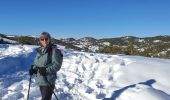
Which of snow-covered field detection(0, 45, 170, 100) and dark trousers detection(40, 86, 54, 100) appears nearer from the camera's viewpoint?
dark trousers detection(40, 86, 54, 100)

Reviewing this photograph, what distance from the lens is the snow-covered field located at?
9859 millimetres

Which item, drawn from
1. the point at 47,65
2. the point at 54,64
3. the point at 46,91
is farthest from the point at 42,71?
the point at 46,91

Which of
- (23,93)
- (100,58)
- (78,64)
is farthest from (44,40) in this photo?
(100,58)

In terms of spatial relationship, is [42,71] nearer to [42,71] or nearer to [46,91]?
[42,71]

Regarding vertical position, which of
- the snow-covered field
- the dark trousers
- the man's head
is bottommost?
the snow-covered field

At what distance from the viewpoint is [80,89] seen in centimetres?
1106

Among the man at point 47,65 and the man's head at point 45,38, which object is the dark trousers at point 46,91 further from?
the man's head at point 45,38

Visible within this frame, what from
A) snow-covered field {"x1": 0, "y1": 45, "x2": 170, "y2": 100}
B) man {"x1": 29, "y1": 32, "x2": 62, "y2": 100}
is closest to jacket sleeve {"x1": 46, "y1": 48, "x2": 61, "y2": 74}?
man {"x1": 29, "y1": 32, "x2": 62, "y2": 100}

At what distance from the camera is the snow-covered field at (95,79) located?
986 centimetres

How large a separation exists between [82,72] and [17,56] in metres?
3.22

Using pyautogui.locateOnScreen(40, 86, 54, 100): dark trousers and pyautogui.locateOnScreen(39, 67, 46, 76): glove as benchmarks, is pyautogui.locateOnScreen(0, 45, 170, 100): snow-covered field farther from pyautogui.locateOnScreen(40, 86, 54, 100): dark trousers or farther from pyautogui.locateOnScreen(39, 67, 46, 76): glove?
pyautogui.locateOnScreen(39, 67, 46, 76): glove

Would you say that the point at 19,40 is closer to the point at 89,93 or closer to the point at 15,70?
the point at 15,70

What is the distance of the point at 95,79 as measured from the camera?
12.8 meters

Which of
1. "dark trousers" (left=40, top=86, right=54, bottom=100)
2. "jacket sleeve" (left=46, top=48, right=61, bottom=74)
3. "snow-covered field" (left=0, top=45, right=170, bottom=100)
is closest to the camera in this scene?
"jacket sleeve" (left=46, top=48, right=61, bottom=74)
